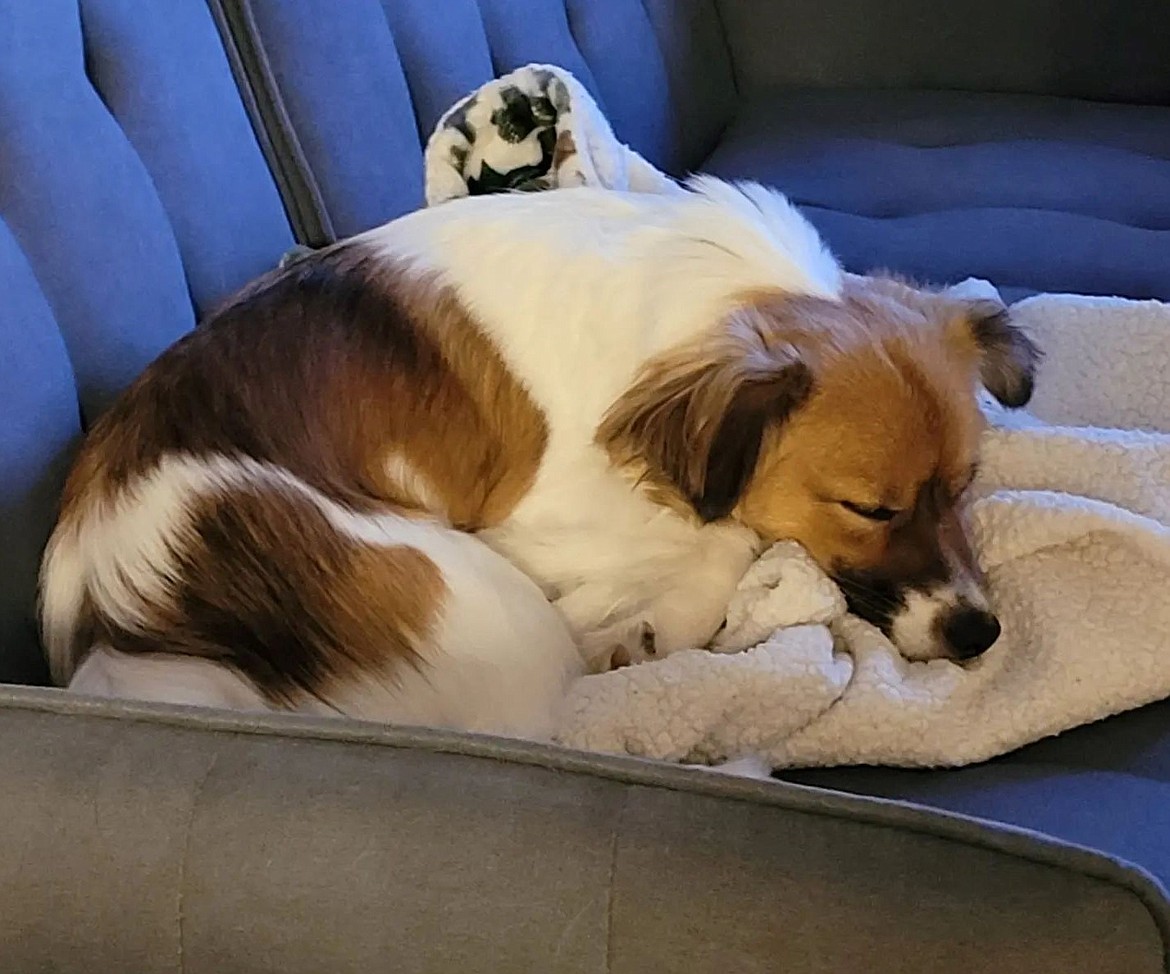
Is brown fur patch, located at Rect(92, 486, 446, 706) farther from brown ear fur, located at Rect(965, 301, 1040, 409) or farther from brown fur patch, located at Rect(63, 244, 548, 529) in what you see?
brown ear fur, located at Rect(965, 301, 1040, 409)

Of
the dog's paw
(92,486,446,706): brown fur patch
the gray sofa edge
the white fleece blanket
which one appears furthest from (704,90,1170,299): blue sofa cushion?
the gray sofa edge

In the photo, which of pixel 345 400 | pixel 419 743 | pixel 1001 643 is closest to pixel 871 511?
pixel 1001 643

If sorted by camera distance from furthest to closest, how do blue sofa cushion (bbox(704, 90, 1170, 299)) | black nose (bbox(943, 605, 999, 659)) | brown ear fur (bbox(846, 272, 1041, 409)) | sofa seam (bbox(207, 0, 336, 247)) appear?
blue sofa cushion (bbox(704, 90, 1170, 299)) → sofa seam (bbox(207, 0, 336, 247)) → brown ear fur (bbox(846, 272, 1041, 409)) → black nose (bbox(943, 605, 999, 659))

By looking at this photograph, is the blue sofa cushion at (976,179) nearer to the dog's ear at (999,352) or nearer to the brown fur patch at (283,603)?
the dog's ear at (999,352)

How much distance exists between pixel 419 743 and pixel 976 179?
6.54 feet

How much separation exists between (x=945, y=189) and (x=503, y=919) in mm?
2031

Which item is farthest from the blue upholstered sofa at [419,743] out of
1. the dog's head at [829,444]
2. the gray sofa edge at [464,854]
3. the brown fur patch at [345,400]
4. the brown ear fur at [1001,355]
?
the brown ear fur at [1001,355]

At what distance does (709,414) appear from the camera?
1468mm

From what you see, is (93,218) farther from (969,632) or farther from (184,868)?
(969,632)

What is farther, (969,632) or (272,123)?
(272,123)

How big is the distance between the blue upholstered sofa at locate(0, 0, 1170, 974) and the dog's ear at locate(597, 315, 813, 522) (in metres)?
0.36

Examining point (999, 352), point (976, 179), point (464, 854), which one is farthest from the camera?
point (976, 179)

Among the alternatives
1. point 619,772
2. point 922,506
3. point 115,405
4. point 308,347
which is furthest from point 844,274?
point 619,772

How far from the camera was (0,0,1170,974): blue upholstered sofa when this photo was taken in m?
0.78
